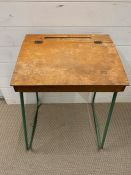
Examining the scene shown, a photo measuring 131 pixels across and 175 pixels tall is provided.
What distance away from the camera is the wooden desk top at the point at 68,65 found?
890 millimetres

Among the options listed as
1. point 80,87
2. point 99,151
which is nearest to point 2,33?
point 80,87

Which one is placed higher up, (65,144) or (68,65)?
(68,65)

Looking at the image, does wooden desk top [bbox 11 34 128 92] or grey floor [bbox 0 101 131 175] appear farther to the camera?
grey floor [bbox 0 101 131 175]

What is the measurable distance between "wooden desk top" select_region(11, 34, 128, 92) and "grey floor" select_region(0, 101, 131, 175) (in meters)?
0.60

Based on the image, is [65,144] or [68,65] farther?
[65,144]

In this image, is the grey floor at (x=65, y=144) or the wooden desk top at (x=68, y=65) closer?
the wooden desk top at (x=68, y=65)

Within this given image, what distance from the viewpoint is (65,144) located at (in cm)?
138

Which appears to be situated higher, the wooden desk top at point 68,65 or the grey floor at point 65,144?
the wooden desk top at point 68,65

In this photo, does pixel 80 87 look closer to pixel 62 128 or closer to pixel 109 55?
pixel 109 55

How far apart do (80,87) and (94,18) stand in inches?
22.2

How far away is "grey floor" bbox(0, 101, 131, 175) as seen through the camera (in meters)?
1.25

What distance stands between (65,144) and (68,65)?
0.64m

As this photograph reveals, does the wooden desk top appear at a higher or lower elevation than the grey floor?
higher

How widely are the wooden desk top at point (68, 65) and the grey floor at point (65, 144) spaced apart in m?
0.60
